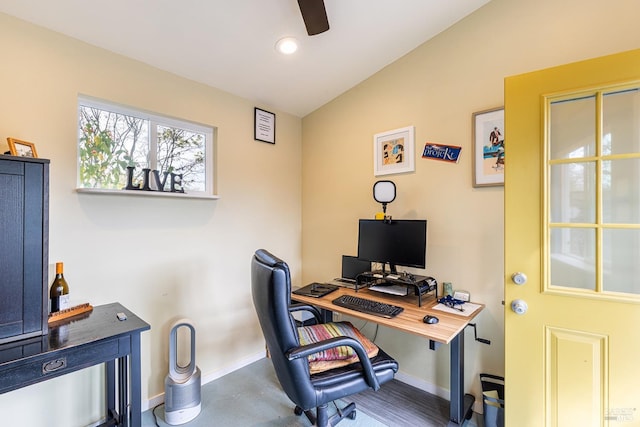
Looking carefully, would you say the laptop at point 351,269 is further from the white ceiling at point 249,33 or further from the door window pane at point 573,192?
the white ceiling at point 249,33

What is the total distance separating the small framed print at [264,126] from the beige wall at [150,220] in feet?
0.21

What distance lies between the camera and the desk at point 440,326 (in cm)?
150

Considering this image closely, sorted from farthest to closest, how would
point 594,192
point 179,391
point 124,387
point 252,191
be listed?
point 252,191
point 179,391
point 124,387
point 594,192

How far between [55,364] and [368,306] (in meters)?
1.53

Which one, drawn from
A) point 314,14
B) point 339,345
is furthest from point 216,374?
point 314,14

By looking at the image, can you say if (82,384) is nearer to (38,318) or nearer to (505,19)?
(38,318)

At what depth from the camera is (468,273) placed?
1.98 metres

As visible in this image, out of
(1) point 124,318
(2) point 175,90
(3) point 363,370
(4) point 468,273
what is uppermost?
(2) point 175,90

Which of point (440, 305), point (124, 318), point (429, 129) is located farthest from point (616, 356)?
point (124, 318)

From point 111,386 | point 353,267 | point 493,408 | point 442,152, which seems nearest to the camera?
point 493,408

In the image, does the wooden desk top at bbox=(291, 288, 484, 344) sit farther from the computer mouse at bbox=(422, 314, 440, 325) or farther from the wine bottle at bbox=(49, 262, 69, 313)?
the wine bottle at bbox=(49, 262, 69, 313)

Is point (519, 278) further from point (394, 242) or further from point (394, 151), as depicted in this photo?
point (394, 151)

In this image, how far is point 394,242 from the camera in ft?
6.95

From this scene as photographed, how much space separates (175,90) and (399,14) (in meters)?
1.63
